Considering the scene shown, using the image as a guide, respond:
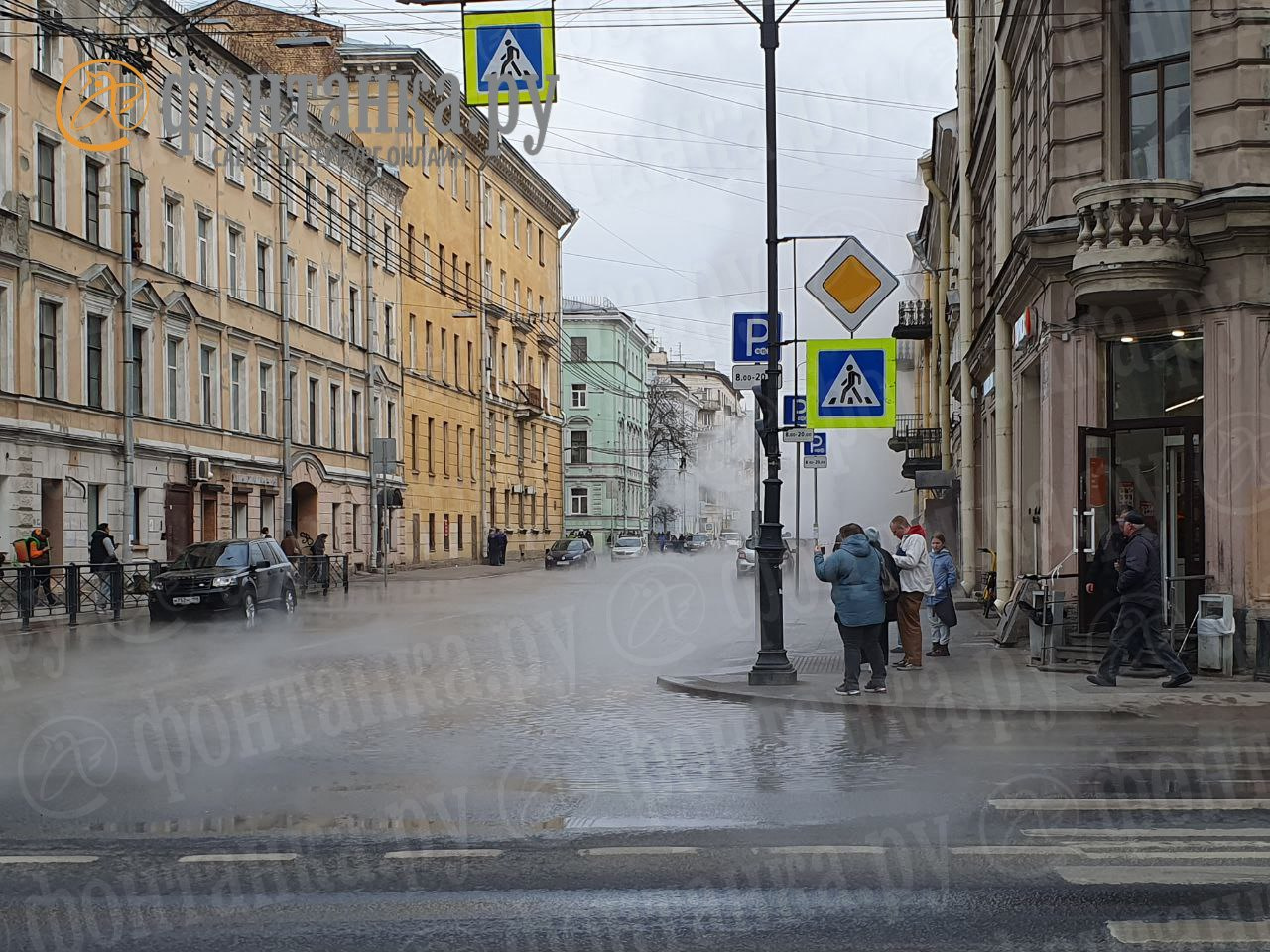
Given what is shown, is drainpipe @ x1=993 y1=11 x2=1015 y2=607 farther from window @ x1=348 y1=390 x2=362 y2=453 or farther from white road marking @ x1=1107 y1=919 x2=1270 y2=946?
window @ x1=348 y1=390 x2=362 y2=453

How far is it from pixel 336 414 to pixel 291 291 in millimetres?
5546

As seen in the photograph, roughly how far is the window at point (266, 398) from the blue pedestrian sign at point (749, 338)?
27746mm

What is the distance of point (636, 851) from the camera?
7090 mm

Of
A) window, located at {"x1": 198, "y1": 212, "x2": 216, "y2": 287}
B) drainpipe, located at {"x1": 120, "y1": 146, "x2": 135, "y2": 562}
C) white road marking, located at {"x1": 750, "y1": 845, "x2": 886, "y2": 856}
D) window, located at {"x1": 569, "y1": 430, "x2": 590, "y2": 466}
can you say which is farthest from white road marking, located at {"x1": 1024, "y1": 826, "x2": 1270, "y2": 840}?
window, located at {"x1": 569, "y1": 430, "x2": 590, "y2": 466}

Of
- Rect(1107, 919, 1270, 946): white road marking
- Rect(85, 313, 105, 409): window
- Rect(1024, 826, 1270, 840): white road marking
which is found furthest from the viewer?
Rect(85, 313, 105, 409): window

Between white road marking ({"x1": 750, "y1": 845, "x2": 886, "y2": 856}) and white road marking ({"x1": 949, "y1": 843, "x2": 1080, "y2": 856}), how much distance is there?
1.18 feet

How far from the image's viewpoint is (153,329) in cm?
3472

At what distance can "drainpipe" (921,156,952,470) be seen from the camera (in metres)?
34.7

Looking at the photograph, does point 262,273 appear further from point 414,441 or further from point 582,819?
point 582,819

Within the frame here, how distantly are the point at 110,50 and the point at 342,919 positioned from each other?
28.1m

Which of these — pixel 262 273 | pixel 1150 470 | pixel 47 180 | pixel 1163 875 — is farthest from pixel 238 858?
pixel 262 273

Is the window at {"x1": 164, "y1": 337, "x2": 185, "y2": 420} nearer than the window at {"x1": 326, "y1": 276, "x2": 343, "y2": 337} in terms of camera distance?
Yes

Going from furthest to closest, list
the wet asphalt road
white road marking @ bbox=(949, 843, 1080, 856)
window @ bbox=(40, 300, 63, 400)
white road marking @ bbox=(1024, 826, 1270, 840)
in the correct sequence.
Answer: window @ bbox=(40, 300, 63, 400)
white road marking @ bbox=(1024, 826, 1270, 840)
white road marking @ bbox=(949, 843, 1080, 856)
the wet asphalt road

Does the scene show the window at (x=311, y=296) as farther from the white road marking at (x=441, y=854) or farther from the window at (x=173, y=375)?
the white road marking at (x=441, y=854)
